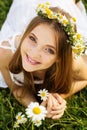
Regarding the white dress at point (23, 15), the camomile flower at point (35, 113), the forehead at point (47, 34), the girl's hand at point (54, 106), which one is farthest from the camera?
the white dress at point (23, 15)

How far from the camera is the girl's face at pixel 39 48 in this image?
2.45 meters

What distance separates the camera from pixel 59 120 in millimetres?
2770

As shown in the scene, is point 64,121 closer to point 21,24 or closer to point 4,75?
point 4,75

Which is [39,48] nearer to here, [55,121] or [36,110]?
[36,110]

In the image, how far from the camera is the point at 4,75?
2.89 meters

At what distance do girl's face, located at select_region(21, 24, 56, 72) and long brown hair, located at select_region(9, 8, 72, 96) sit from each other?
0.03m

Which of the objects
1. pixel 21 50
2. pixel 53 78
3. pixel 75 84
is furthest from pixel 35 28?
pixel 75 84

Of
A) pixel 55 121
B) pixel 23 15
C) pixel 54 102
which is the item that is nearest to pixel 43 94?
pixel 54 102

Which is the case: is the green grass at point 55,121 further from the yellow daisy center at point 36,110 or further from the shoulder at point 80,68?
the yellow daisy center at point 36,110

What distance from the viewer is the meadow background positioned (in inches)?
107

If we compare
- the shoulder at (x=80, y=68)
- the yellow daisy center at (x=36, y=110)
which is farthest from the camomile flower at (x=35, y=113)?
the shoulder at (x=80, y=68)

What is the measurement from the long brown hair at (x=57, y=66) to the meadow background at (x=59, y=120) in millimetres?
142

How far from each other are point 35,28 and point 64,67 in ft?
1.01

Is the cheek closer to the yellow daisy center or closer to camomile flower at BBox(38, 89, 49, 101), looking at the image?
camomile flower at BBox(38, 89, 49, 101)
